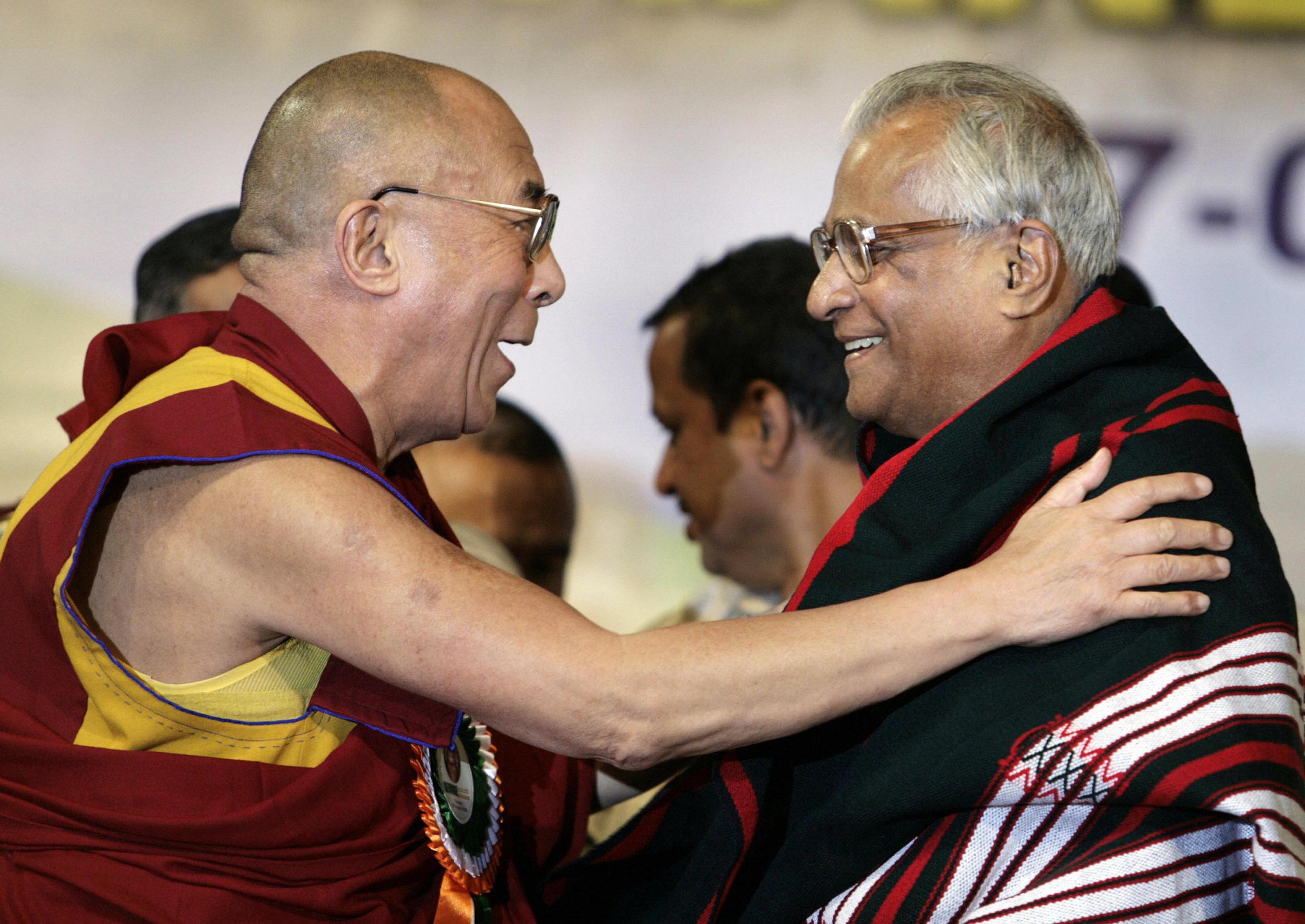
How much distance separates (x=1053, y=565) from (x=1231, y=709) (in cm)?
28

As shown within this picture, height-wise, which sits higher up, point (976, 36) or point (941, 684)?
point (976, 36)

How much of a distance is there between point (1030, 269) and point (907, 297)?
0.61 ft

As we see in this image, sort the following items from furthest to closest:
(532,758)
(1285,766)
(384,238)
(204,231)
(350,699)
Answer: (204,231), (532,758), (384,238), (350,699), (1285,766)

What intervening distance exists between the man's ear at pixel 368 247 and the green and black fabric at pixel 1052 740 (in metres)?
0.74

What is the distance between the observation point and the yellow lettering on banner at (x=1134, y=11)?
4668 mm

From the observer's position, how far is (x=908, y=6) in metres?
4.70

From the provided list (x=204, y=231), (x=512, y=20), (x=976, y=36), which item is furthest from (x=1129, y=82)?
(x=204, y=231)

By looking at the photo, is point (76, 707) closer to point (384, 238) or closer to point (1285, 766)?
point (384, 238)

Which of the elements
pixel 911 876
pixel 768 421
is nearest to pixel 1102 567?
pixel 911 876

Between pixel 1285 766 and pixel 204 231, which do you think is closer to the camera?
pixel 1285 766

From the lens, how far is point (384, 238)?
6.45 feet

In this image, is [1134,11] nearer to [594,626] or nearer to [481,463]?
[481,463]

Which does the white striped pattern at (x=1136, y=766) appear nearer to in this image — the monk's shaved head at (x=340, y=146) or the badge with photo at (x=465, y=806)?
the badge with photo at (x=465, y=806)

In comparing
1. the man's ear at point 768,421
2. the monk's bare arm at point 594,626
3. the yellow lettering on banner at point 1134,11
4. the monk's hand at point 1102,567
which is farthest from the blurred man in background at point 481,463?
the yellow lettering on banner at point 1134,11
